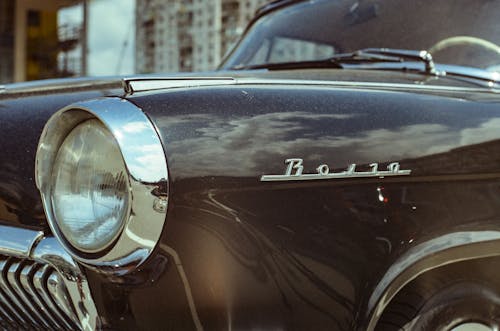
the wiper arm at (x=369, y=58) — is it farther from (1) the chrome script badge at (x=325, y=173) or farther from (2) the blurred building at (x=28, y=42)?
(2) the blurred building at (x=28, y=42)

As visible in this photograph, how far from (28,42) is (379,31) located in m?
18.8

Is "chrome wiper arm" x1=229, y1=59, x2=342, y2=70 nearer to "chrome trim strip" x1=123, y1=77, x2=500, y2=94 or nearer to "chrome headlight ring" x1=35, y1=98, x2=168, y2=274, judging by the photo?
"chrome trim strip" x1=123, y1=77, x2=500, y2=94

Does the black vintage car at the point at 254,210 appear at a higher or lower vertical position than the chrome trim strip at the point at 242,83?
lower

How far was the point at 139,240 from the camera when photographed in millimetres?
1358

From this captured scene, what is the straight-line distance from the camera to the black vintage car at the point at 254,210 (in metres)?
1.40

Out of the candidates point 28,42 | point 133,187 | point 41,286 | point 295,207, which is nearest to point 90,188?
point 133,187

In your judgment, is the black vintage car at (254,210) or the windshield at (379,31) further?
the windshield at (379,31)

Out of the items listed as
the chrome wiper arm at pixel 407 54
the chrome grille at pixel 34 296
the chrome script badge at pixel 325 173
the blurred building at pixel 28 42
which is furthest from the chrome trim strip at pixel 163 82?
the blurred building at pixel 28 42

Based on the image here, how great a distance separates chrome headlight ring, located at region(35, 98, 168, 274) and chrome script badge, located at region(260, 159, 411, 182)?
21cm

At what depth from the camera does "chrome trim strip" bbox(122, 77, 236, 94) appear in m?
1.55

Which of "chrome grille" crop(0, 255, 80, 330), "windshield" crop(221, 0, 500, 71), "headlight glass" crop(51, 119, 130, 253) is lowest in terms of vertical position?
"chrome grille" crop(0, 255, 80, 330)

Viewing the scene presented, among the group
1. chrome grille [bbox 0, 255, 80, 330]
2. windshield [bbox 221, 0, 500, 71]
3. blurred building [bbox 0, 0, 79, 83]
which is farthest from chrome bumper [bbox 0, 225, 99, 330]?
blurred building [bbox 0, 0, 79, 83]

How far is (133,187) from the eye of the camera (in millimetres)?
1352

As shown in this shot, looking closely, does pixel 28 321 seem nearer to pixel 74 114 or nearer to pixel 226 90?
pixel 74 114
